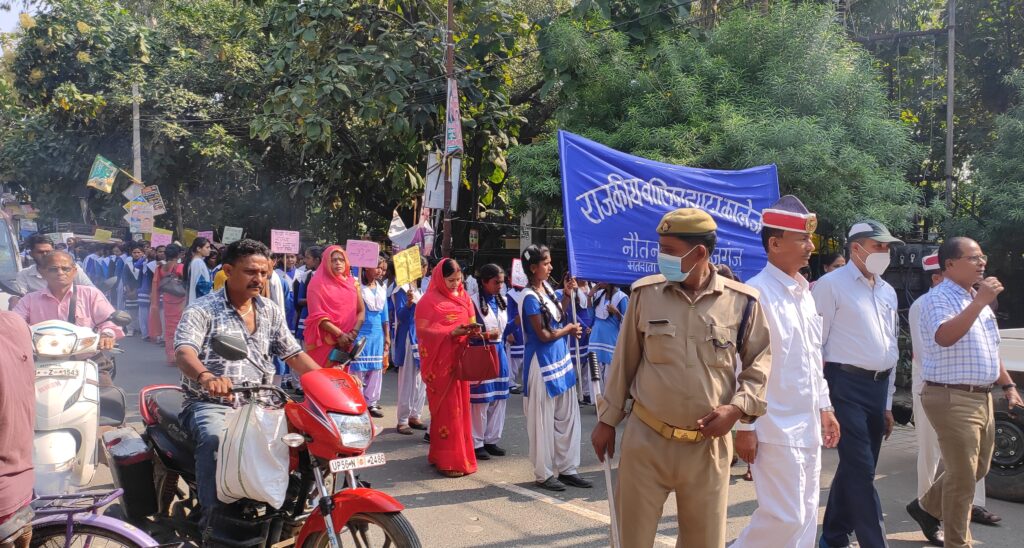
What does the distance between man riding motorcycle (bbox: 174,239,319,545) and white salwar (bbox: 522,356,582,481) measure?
7.64 ft

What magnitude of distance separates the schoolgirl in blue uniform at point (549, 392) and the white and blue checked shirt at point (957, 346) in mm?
2485

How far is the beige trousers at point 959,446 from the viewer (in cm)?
457

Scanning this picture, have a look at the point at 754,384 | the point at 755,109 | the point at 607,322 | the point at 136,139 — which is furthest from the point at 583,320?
the point at 136,139

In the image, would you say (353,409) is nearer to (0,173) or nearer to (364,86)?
(364,86)

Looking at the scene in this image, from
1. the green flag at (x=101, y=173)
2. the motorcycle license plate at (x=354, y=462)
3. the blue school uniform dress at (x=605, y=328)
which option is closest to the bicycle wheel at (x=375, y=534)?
the motorcycle license plate at (x=354, y=462)

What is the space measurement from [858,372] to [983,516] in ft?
6.44

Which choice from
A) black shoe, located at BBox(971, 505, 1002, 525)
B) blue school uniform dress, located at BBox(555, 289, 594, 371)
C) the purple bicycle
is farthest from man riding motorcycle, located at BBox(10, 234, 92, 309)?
black shoe, located at BBox(971, 505, 1002, 525)

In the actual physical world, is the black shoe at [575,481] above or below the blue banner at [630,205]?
below

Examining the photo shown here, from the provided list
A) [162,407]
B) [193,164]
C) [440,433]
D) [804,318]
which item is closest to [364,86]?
[440,433]

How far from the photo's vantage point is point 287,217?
85.3 feet

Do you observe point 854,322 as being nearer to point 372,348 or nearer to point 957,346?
point 957,346

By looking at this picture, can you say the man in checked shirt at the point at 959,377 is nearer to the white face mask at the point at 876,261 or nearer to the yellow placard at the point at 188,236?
the white face mask at the point at 876,261

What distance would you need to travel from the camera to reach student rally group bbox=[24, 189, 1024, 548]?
3467 mm

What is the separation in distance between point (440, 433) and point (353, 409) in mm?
3108
